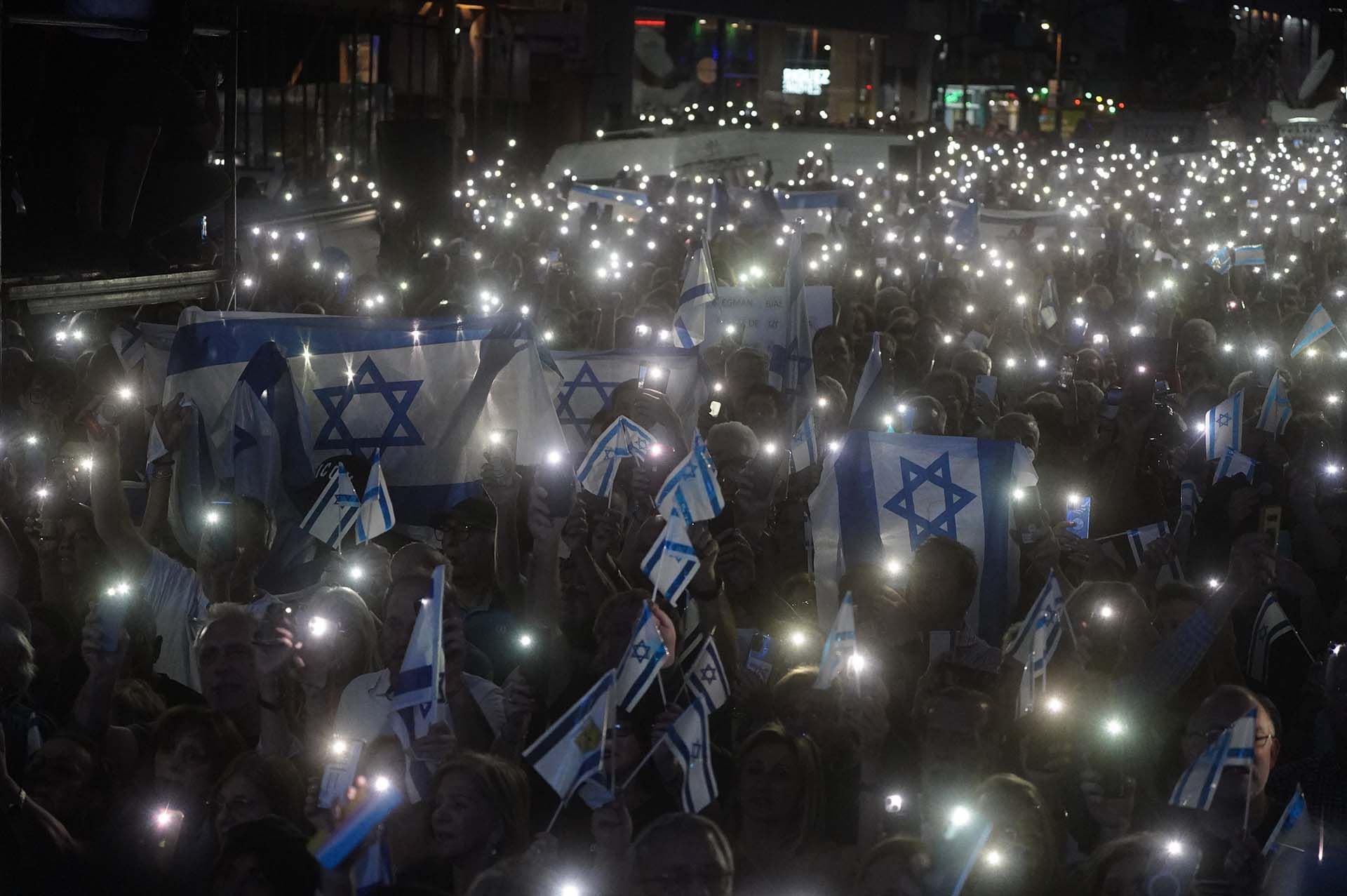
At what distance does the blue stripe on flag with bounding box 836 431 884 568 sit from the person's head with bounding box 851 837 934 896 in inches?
113

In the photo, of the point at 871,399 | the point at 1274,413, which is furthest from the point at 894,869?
the point at 1274,413

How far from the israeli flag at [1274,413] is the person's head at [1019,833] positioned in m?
4.62

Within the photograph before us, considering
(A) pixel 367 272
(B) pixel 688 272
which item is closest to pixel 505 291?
(A) pixel 367 272

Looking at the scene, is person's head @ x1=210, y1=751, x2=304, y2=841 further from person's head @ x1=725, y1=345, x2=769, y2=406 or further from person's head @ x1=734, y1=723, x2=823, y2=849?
person's head @ x1=725, y1=345, x2=769, y2=406

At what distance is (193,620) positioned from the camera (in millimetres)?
6352

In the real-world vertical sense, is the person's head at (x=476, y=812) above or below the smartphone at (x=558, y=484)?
below

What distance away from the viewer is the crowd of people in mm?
4566

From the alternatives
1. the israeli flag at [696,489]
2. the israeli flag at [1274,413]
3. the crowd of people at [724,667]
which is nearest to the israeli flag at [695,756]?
the crowd of people at [724,667]

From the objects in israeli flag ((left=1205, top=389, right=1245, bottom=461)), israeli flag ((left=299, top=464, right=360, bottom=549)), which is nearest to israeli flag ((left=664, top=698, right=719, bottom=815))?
israeli flag ((left=299, top=464, right=360, bottom=549))

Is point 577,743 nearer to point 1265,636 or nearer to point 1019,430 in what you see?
point 1265,636

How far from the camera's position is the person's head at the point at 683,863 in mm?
4262

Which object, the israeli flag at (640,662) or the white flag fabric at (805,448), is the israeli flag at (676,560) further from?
the white flag fabric at (805,448)

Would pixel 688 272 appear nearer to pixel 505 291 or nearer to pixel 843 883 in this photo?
pixel 505 291

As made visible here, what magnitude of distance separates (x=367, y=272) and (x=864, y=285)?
4.20 meters
